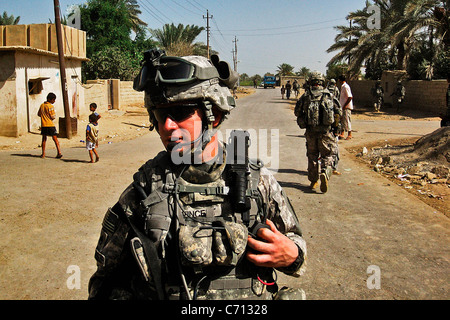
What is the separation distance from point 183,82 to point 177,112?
0.14 m

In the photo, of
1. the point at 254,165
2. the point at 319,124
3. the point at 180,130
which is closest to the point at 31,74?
the point at 319,124

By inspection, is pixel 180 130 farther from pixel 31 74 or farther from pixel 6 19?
pixel 6 19

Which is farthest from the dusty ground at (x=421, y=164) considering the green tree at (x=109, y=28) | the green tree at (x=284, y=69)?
the green tree at (x=284, y=69)

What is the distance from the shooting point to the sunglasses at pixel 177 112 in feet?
6.08

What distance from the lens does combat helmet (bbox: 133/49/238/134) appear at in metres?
1.84

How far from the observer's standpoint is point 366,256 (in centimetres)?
440

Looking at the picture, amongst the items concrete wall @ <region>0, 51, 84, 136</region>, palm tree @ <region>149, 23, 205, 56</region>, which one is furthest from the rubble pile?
palm tree @ <region>149, 23, 205, 56</region>

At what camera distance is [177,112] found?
1.86 m

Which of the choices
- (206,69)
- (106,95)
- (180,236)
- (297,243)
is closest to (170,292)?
(180,236)

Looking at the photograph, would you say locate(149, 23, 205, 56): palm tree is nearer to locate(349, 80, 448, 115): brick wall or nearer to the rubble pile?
locate(349, 80, 448, 115): brick wall

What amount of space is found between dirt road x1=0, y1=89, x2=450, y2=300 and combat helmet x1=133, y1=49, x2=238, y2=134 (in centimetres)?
236

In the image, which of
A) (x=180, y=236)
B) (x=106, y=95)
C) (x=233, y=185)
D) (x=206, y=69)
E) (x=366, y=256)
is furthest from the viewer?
(x=106, y=95)
